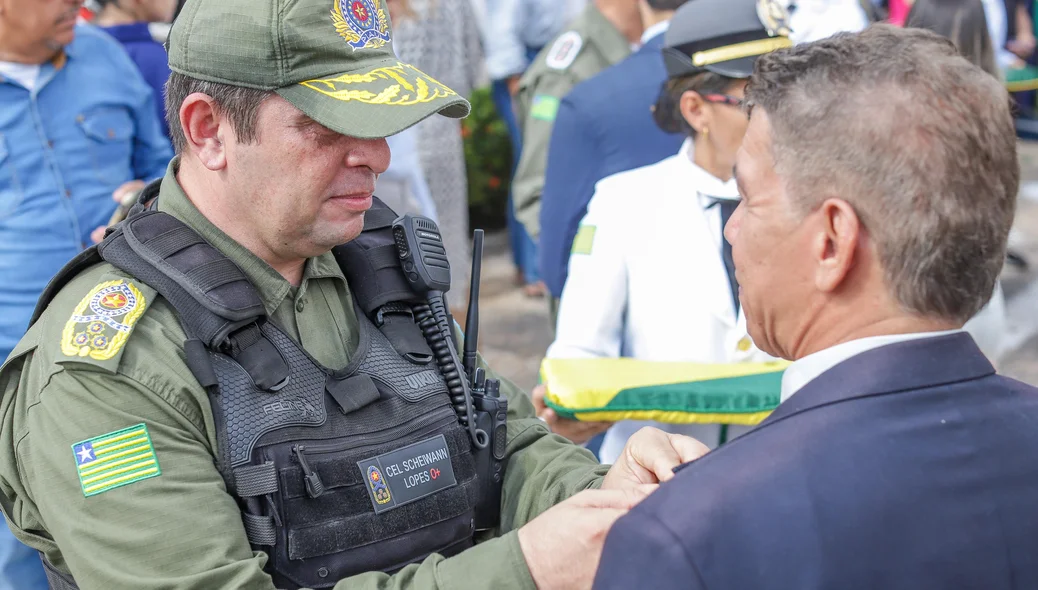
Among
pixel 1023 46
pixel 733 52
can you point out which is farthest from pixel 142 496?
pixel 1023 46

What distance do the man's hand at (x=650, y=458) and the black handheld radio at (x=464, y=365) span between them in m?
0.30

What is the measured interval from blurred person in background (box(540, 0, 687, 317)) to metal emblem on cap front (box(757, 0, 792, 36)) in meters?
0.77

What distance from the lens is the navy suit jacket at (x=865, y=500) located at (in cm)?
129

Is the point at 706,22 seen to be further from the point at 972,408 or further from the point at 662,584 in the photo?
the point at 662,584

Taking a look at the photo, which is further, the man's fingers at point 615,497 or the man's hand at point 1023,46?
the man's hand at point 1023,46

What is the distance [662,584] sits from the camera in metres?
1.31

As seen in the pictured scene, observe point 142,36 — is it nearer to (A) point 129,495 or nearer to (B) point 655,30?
(B) point 655,30

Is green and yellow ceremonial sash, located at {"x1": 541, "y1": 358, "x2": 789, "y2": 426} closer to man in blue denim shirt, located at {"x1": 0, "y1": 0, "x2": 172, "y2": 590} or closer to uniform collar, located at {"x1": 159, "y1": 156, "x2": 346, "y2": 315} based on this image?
uniform collar, located at {"x1": 159, "y1": 156, "x2": 346, "y2": 315}

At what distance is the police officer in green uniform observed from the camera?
168 cm

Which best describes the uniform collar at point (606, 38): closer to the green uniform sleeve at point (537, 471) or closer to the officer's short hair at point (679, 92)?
the officer's short hair at point (679, 92)

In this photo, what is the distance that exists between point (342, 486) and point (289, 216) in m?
0.51

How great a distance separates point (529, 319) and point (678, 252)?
14.2ft

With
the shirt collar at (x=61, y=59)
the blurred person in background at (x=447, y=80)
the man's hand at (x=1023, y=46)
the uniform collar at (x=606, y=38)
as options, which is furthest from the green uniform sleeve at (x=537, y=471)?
the man's hand at (x=1023, y=46)

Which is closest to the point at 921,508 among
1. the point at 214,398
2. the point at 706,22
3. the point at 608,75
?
the point at 214,398
